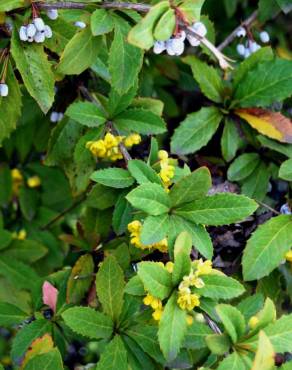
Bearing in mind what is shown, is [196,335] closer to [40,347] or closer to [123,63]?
[40,347]

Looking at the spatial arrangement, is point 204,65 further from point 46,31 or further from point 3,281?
point 3,281

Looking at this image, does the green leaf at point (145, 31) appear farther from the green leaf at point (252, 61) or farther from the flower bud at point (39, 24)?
the green leaf at point (252, 61)

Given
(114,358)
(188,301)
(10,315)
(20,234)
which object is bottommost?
(20,234)

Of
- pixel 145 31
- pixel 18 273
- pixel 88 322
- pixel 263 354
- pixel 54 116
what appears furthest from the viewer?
pixel 18 273

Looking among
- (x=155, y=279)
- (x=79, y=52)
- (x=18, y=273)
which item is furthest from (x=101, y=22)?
(x=18, y=273)

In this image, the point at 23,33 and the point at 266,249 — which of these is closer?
the point at 23,33

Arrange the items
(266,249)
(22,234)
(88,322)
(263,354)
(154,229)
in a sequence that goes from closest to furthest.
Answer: (263,354)
(154,229)
(88,322)
(266,249)
(22,234)
